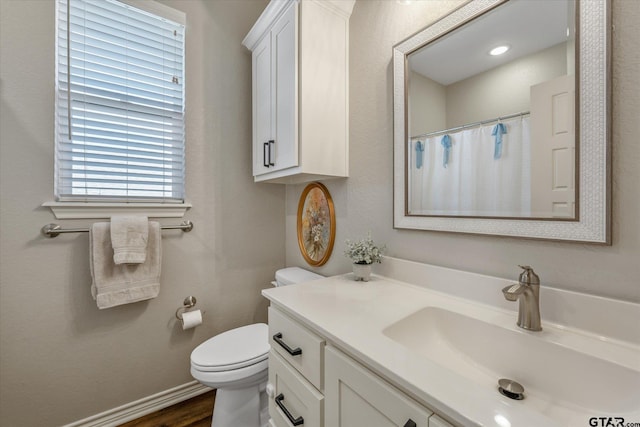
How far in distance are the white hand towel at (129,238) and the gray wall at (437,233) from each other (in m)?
0.93

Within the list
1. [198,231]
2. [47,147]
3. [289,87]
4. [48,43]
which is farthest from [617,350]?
[48,43]

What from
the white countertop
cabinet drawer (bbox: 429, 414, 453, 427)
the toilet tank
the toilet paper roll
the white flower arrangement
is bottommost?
the toilet paper roll

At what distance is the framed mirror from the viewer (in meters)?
0.70

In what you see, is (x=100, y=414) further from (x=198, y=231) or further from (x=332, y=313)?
(x=332, y=313)

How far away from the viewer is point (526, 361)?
0.69 meters

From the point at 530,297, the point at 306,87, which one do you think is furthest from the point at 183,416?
the point at 306,87

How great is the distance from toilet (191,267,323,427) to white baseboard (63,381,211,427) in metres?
0.43

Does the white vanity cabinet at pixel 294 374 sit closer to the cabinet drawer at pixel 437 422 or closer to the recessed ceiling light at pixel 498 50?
the cabinet drawer at pixel 437 422

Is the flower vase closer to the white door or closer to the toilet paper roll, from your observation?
the white door

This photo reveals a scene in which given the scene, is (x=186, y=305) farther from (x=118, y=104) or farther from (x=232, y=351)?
(x=118, y=104)

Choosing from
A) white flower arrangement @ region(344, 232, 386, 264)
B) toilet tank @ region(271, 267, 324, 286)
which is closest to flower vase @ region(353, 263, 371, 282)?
white flower arrangement @ region(344, 232, 386, 264)

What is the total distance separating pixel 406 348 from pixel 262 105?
1.46 meters

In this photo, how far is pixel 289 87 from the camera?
4.30ft

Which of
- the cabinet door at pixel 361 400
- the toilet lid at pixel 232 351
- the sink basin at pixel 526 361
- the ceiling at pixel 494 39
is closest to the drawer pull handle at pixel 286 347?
the cabinet door at pixel 361 400
